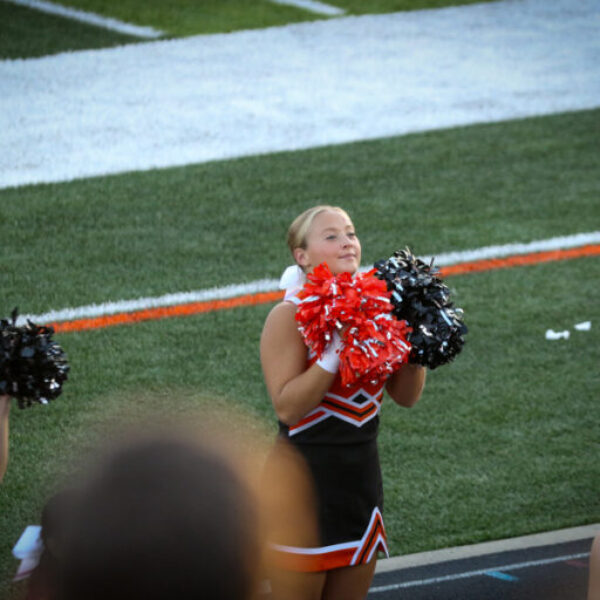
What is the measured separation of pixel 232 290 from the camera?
6398 millimetres

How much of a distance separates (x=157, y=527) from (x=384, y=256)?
224 inches

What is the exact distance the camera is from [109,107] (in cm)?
970

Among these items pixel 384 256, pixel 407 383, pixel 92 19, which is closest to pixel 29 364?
pixel 407 383

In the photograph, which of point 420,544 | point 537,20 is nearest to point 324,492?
point 420,544

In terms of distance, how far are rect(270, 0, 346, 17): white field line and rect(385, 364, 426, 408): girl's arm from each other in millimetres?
10216

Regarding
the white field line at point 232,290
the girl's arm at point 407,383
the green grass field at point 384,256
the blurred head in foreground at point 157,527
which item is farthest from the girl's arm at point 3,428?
the white field line at point 232,290

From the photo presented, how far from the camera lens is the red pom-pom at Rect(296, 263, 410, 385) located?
264 centimetres

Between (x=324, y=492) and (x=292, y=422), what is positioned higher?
(x=292, y=422)

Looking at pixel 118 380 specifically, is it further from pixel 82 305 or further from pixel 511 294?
pixel 511 294

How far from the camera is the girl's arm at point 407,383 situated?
292cm

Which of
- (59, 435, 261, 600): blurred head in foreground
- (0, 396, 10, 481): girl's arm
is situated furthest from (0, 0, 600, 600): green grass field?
(59, 435, 261, 600): blurred head in foreground

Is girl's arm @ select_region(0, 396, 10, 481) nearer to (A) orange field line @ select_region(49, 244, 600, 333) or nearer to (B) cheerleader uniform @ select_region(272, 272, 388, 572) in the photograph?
(B) cheerleader uniform @ select_region(272, 272, 388, 572)

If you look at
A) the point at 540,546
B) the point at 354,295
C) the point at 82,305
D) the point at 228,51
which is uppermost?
the point at 228,51

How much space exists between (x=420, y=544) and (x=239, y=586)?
121 inches
